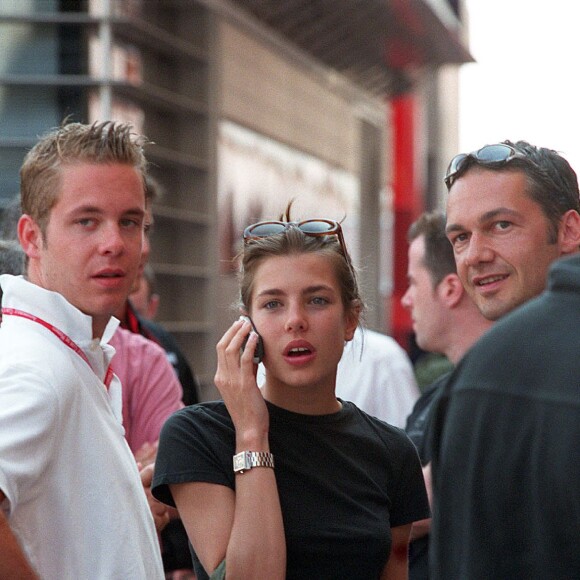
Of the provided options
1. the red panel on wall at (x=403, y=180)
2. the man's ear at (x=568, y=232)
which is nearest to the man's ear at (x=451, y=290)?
the man's ear at (x=568, y=232)

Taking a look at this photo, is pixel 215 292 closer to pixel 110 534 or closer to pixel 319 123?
pixel 319 123

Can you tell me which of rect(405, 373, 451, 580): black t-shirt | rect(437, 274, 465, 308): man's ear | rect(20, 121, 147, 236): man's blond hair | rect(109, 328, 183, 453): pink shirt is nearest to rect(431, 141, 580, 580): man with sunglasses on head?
rect(20, 121, 147, 236): man's blond hair

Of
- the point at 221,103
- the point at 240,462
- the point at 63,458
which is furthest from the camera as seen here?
the point at 221,103

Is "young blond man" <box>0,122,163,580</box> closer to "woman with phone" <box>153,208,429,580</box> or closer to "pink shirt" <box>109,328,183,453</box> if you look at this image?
"woman with phone" <box>153,208,429,580</box>

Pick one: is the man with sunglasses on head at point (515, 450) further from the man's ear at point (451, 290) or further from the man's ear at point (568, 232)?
the man's ear at point (451, 290)

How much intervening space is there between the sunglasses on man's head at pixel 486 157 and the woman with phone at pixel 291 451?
1.03 ft

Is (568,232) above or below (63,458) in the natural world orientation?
above

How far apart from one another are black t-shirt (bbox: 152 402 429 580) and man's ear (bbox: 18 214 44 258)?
1.65 feet

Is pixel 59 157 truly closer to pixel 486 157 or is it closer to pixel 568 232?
Result: pixel 486 157

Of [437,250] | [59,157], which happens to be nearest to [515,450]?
[59,157]

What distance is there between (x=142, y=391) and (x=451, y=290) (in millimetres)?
1253

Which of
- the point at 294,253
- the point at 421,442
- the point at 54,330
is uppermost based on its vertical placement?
the point at 294,253

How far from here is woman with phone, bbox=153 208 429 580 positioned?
2539mm

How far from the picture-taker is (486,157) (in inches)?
113
